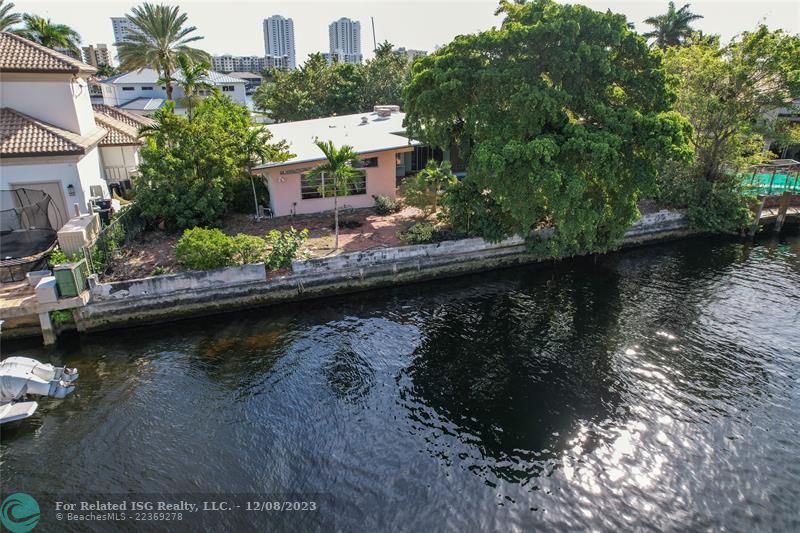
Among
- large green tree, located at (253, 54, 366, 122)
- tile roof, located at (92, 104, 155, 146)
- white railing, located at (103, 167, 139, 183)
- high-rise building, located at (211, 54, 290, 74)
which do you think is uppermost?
high-rise building, located at (211, 54, 290, 74)

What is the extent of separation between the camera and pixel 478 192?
75.7 feet

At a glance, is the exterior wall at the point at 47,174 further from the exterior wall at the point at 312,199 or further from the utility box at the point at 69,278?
the exterior wall at the point at 312,199

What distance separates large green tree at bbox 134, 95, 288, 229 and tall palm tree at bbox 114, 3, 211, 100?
1179cm

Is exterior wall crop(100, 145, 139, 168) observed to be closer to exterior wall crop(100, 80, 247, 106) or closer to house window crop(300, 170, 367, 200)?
house window crop(300, 170, 367, 200)

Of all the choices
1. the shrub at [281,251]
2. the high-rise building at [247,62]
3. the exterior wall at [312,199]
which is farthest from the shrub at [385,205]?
the high-rise building at [247,62]

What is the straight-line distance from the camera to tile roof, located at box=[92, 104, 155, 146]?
28406mm

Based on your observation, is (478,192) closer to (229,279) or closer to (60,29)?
(229,279)

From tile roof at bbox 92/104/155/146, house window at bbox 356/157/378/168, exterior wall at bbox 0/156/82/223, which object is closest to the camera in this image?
exterior wall at bbox 0/156/82/223

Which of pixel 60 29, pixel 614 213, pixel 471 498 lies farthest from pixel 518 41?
pixel 60 29

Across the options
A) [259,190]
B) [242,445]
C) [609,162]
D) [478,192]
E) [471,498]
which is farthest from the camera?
[259,190]

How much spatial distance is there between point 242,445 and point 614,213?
18.1 meters

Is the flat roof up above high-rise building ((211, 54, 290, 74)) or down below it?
below

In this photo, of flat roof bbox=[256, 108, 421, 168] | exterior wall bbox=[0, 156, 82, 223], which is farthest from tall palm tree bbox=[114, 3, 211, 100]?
exterior wall bbox=[0, 156, 82, 223]

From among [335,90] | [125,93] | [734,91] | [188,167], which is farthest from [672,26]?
[125,93]
